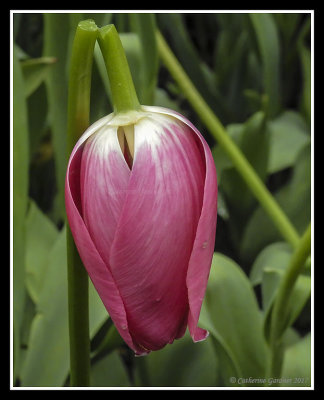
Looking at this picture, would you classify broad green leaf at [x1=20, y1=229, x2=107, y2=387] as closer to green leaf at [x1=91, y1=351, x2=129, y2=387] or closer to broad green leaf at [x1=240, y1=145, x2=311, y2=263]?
green leaf at [x1=91, y1=351, x2=129, y2=387]

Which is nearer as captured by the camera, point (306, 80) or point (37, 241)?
point (37, 241)

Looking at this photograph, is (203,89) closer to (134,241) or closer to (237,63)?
(237,63)

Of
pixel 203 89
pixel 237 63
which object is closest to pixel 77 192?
pixel 203 89

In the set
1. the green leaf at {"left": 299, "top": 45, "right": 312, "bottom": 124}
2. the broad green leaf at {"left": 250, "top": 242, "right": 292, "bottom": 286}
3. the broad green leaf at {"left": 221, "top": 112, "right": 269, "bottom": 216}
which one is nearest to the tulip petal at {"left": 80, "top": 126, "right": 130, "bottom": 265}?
the broad green leaf at {"left": 250, "top": 242, "right": 292, "bottom": 286}

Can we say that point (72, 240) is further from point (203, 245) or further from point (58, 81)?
point (58, 81)

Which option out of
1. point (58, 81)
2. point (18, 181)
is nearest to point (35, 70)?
point (58, 81)
